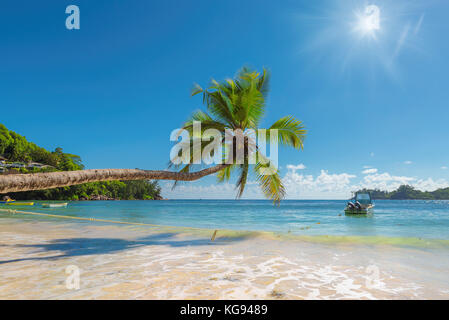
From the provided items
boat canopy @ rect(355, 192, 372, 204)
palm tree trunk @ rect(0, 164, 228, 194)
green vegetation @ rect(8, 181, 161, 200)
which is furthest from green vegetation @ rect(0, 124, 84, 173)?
palm tree trunk @ rect(0, 164, 228, 194)

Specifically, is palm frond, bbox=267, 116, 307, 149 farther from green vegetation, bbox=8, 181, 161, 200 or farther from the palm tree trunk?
green vegetation, bbox=8, 181, 161, 200

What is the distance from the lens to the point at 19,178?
3.25 metres

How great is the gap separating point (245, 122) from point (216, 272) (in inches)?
212

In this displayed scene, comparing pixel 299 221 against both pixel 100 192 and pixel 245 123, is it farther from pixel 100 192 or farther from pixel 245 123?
pixel 100 192

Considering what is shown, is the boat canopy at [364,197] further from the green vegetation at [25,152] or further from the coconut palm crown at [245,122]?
the green vegetation at [25,152]

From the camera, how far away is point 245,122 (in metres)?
8.63

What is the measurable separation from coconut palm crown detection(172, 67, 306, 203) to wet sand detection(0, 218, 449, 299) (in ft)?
8.87

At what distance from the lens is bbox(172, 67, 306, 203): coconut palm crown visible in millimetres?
8508

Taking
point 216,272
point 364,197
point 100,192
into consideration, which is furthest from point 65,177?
→ point 100,192

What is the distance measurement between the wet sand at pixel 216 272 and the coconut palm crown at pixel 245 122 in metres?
2.70

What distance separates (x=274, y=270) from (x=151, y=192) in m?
113
